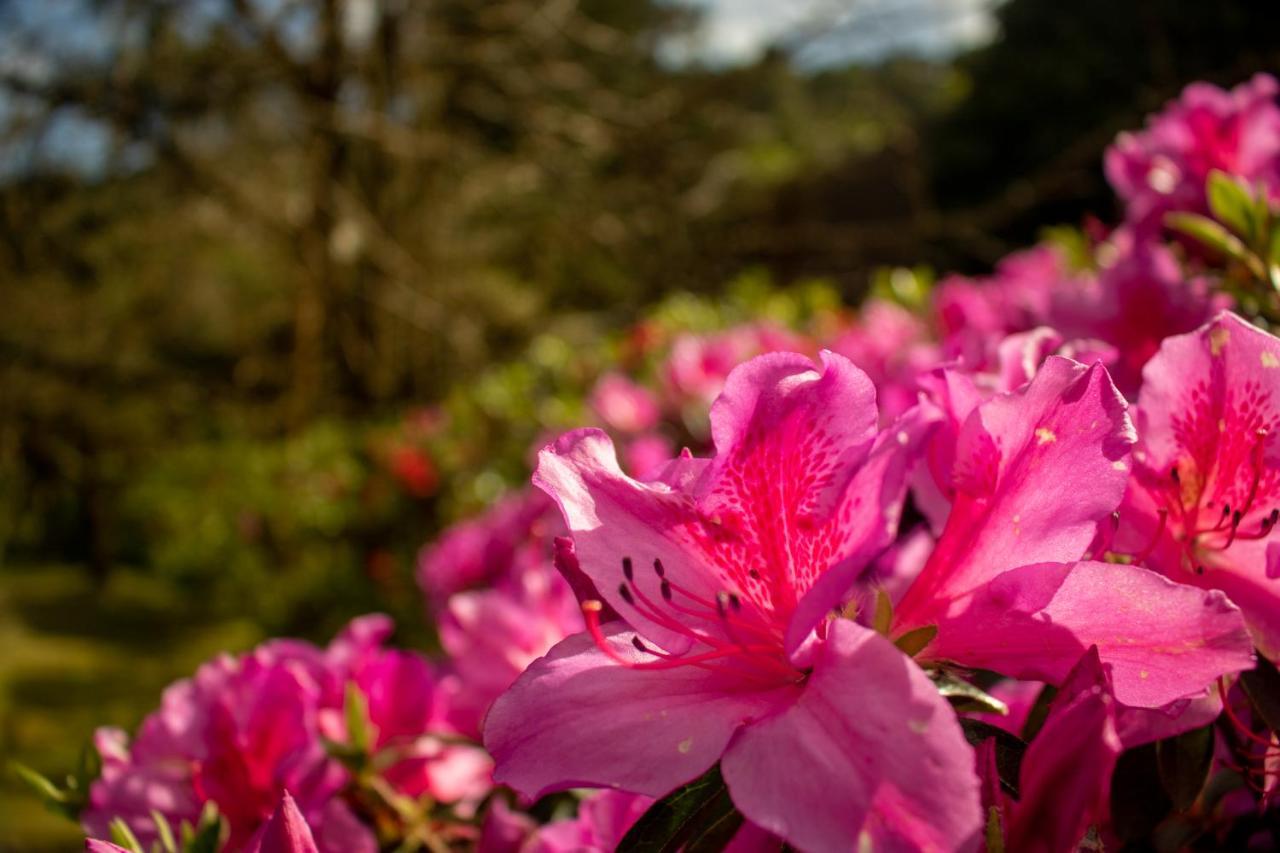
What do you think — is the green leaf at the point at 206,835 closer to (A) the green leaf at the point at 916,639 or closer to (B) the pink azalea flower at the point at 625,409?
(A) the green leaf at the point at 916,639

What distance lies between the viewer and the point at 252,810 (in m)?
0.91

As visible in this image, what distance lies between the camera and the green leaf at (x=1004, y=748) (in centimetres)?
60

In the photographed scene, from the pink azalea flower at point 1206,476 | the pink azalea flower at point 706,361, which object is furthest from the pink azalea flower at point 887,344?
the pink azalea flower at point 1206,476

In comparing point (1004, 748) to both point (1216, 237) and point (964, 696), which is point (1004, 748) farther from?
point (1216, 237)

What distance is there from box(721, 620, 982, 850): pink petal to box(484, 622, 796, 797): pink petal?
0.03 m

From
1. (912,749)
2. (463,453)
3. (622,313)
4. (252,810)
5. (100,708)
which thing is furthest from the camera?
(622,313)

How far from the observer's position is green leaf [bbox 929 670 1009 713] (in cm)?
61

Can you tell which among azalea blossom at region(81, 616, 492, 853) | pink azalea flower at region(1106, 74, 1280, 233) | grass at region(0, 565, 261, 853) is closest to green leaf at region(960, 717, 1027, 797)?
azalea blossom at region(81, 616, 492, 853)

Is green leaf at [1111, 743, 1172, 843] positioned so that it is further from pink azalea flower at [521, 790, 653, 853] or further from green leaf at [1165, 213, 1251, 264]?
green leaf at [1165, 213, 1251, 264]

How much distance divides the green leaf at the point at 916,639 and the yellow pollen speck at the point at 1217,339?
0.82ft

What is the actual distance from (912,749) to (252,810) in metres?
0.62

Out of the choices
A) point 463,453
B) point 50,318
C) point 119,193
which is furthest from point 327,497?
point 50,318

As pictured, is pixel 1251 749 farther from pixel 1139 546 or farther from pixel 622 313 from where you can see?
pixel 622 313

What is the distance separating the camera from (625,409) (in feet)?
9.23
